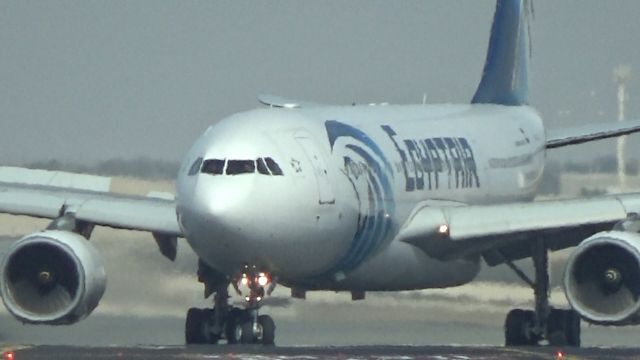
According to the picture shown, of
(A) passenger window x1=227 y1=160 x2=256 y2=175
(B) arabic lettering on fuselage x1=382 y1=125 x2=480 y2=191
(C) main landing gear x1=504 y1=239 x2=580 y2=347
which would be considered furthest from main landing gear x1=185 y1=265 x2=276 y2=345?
(C) main landing gear x1=504 y1=239 x2=580 y2=347

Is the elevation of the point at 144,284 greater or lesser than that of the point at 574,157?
lesser

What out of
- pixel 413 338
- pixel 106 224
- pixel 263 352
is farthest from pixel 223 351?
pixel 413 338

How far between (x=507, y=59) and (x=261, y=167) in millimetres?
16609

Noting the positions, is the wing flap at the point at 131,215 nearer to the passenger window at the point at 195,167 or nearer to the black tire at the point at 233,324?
the black tire at the point at 233,324

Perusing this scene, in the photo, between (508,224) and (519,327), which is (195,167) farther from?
(519,327)

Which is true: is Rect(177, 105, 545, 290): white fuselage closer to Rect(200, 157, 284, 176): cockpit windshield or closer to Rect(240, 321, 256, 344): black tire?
Rect(200, 157, 284, 176): cockpit windshield

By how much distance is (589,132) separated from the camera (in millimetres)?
46781

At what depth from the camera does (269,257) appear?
36.2m

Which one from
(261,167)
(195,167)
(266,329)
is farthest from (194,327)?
(261,167)

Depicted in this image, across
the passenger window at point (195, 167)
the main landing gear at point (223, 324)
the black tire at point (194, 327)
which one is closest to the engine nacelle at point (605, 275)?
the main landing gear at point (223, 324)

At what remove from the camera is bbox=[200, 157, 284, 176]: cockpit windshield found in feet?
118

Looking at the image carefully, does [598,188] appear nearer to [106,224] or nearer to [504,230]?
[504,230]

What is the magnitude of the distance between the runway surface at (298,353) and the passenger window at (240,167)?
263 cm

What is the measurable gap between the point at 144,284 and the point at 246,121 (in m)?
7.90
